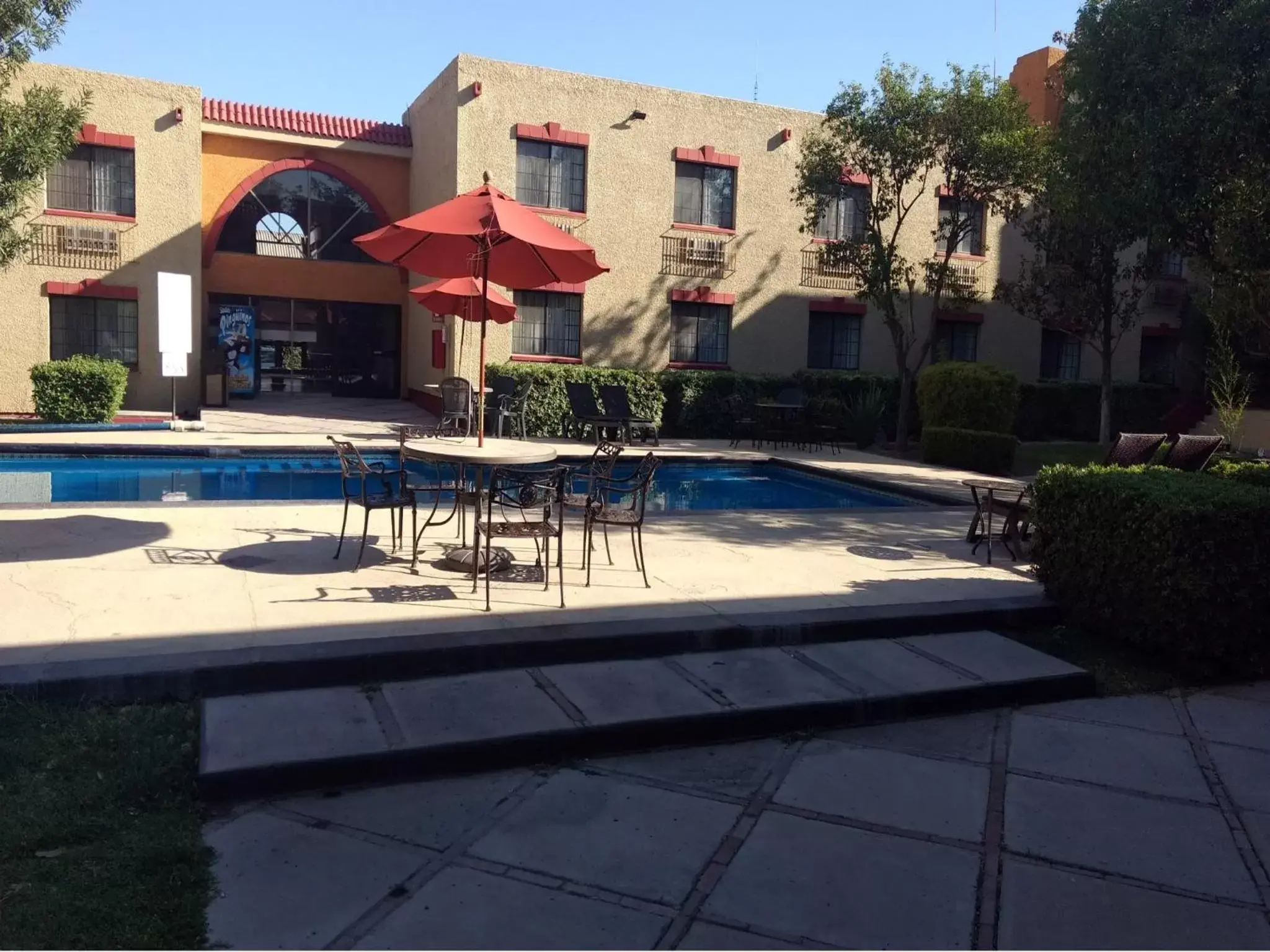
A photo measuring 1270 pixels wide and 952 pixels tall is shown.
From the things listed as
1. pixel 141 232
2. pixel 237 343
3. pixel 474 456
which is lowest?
pixel 474 456

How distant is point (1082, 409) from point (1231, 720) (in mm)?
Result: 18720

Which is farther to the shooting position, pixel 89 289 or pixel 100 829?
pixel 89 289

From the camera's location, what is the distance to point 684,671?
5.18m

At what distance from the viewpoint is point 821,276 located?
21234 millimetres

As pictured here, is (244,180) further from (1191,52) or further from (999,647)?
(999,647)

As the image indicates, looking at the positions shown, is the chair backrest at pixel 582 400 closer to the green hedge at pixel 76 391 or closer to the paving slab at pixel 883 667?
the green hedge at pixel 76 391

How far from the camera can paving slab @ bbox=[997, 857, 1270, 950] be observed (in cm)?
306

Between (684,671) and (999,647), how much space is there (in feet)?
6.30

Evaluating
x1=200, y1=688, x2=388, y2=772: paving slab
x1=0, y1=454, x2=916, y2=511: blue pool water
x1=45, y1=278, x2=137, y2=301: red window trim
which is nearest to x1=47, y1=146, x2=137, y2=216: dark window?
x1=45, y1=278, x2=137, y2=301: red window trim

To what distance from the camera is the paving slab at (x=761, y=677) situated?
4828 millimetres

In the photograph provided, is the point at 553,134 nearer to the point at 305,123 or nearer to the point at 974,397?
the point at 305,123

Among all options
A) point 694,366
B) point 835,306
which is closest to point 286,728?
point 694,366

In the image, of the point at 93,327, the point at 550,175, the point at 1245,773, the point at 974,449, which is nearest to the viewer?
the point at 1245,773

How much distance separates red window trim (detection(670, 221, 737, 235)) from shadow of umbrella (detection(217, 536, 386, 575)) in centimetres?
1333
